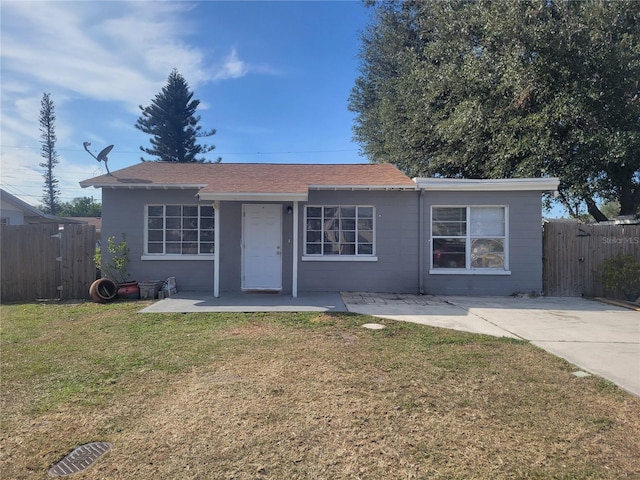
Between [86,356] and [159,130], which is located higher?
[159,130]

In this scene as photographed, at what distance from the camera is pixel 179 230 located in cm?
1005

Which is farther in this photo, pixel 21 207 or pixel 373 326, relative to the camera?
pixel 21 207

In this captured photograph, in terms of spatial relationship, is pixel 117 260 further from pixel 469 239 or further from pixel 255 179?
pixel 469 239

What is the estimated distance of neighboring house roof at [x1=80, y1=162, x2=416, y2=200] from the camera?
8.88 m

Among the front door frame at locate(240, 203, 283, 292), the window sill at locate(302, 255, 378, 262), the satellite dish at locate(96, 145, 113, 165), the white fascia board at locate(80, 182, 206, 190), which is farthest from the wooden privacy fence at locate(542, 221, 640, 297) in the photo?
the satellite dish at locate(96, 145, 113, 165)

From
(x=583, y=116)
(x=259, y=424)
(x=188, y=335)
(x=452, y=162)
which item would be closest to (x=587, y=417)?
(x=259, y=424)

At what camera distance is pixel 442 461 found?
270 centimetres

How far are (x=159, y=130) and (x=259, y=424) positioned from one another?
34.6 meters

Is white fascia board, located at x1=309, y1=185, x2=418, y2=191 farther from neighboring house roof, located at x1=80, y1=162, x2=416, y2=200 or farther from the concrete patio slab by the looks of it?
the concrete patio slab

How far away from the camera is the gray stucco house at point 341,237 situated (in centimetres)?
988

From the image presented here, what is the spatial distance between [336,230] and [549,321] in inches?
204

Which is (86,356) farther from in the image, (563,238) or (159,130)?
(159,130)

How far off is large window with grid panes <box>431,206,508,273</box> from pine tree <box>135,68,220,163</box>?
1090 inches

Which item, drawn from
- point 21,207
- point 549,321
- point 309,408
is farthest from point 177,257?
point 21,207
